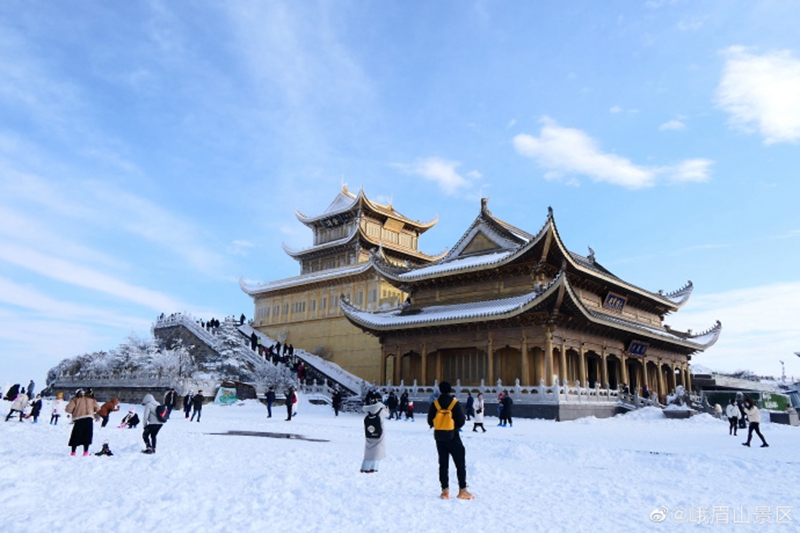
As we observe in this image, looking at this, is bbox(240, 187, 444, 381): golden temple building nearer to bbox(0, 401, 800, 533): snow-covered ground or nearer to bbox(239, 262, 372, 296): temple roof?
bbox(239, 262, 372, 296): temple roof

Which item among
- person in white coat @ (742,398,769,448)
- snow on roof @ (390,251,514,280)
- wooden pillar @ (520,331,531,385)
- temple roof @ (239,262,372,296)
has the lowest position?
person in white coat @ (742,398,769,448)

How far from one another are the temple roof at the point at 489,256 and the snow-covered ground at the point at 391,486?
39.9 ft

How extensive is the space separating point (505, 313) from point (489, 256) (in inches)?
190

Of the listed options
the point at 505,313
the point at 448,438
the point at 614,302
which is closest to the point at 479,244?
the point at 505,313

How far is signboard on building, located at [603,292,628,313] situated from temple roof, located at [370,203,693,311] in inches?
21.2

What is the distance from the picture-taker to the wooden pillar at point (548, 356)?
2389 centimetres

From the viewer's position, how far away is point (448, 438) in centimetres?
712

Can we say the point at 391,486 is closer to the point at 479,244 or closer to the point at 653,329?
the point at 479,244

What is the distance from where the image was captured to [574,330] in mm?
26000

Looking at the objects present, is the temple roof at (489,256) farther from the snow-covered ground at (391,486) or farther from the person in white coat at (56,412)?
the person in white coat at (56,412)

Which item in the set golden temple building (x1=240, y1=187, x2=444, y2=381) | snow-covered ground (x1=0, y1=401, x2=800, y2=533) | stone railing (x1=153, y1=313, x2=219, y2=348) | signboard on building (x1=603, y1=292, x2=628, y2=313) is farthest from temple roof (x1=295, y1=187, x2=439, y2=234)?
snow-covered ground (x1=0, y1=401, x2=800, y2=533)

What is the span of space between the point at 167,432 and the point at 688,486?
42.6 feet

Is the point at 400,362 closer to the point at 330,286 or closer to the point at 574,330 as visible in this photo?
the point at 574,330

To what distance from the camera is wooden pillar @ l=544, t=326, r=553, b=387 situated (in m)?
23.9
